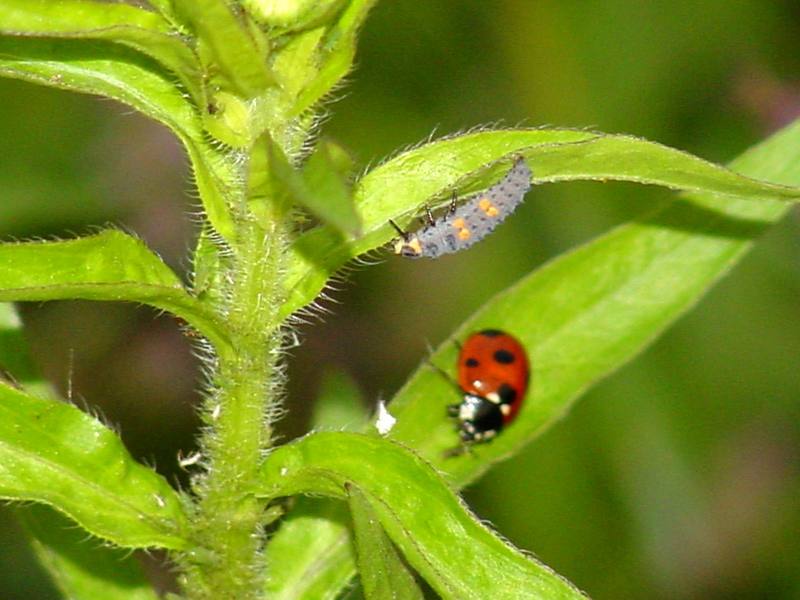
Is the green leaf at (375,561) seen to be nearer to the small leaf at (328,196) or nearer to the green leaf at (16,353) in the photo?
the small leaf at (328,196)

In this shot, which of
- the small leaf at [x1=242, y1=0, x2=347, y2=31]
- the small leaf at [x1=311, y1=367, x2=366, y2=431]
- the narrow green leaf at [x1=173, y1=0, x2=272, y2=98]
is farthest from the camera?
the small leaf at [x1=311, y1=367, x2=366, y2=431]

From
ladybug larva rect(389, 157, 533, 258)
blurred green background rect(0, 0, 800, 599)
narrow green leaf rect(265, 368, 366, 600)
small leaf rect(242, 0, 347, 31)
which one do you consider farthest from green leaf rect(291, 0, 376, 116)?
blurred green background rect(0, 0, 800, 599)

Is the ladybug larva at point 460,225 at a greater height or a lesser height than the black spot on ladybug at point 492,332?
lesser

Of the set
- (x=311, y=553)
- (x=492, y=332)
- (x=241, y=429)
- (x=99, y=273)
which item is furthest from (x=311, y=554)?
(x=99, y=273)

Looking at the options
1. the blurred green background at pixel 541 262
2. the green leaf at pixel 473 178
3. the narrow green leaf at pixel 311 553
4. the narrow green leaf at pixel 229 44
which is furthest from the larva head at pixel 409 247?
the blurred green background at pixel 541 262

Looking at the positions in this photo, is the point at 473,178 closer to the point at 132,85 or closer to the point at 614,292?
the point at 132,85

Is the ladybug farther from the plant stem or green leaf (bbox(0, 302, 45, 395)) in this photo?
green leaf (bbox(0, 302, 45, 395))

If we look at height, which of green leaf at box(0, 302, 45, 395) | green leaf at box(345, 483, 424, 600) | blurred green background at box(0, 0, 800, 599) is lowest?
green leaf at box(345, 483, 424, 600)
